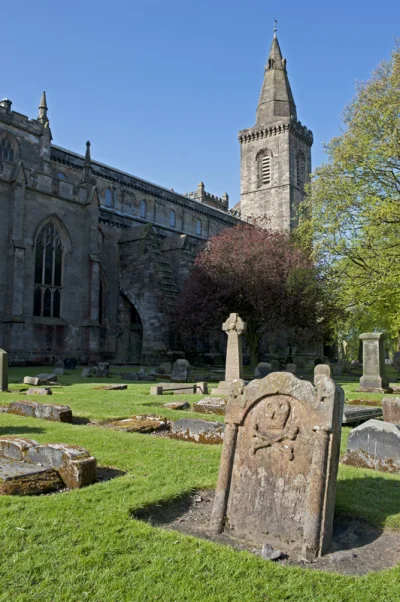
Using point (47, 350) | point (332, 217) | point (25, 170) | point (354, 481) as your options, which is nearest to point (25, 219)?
point (25, 170)

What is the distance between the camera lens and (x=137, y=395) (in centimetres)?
1232

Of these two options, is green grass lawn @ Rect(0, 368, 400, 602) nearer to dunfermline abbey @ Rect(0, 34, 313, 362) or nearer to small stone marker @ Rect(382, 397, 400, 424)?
small stone marker @ Rect(382, 397, 400, 424)

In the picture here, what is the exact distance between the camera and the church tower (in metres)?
50.7

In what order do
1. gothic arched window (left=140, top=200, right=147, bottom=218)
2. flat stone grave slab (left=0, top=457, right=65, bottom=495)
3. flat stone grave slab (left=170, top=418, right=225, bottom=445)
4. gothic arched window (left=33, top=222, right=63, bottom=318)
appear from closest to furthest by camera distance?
1. flat stone grave slab (left=0, top=457, right=65, bottom=495)
2. flat stone grave slab (left=170, top=418, right=225, bottom=445)
3. gothic arched window (left=33, top=222, right=63, bottom=318)
4. gothic arched window (left=140, top=200, right=147, bottom=218)

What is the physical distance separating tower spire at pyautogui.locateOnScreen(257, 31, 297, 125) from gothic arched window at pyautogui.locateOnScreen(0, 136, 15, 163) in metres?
31.4

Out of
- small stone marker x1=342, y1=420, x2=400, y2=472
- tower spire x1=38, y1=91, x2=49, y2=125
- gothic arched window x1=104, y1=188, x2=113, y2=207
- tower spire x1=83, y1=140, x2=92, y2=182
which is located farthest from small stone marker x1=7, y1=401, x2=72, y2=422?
gothic arched window x1=104, y1=188, x2=113, y2=207

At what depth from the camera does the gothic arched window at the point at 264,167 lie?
171 ft

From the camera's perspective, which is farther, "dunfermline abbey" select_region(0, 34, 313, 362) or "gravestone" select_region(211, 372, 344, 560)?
"dunfermline abbey" select_region(0, 34, 313, 362)

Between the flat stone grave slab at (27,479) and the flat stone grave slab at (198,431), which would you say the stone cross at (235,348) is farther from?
the flat stone grave slab at (27,479)

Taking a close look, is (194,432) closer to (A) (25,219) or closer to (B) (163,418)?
(B) (163,418)

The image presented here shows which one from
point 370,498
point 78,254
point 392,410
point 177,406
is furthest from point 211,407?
point 78,254

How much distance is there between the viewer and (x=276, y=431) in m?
3.69

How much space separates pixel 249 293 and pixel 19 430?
60.8 feet

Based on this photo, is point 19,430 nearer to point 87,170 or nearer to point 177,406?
point 177,406
